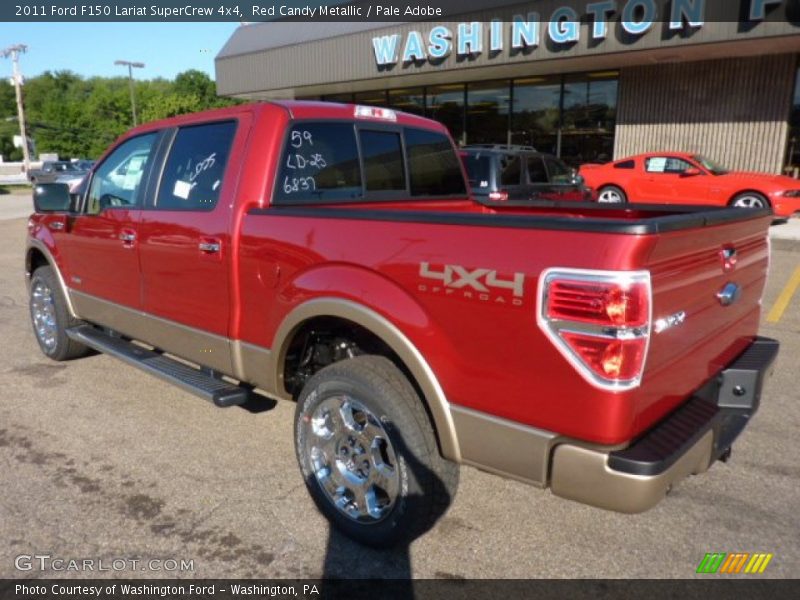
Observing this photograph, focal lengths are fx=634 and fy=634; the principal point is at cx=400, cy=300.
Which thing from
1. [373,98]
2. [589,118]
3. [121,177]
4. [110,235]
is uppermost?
[373,98]

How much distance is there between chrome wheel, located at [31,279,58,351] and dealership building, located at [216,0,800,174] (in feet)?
43.9

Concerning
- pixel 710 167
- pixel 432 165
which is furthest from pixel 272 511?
pixel 710 167

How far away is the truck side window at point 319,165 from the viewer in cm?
338

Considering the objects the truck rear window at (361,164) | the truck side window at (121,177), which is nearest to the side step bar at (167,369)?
the truck side window at (121,177)

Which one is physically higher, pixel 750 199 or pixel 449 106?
pixel 449 106

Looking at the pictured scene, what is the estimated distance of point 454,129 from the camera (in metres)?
21.5

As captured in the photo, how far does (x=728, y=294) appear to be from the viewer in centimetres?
268

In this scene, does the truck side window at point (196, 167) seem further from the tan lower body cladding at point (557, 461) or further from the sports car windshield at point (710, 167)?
the sports car windshield at point (710, 167)

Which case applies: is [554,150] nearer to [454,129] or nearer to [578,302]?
[454,129]

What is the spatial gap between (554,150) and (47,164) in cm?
3047

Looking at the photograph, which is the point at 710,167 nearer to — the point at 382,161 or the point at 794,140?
the point at 794,140

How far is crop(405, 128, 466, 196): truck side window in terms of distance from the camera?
417cm

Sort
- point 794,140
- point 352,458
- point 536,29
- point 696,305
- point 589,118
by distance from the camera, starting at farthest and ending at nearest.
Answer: point 589,118, point 536,29, point 794,140, point 352,458, point 696,305

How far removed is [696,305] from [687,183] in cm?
1262
